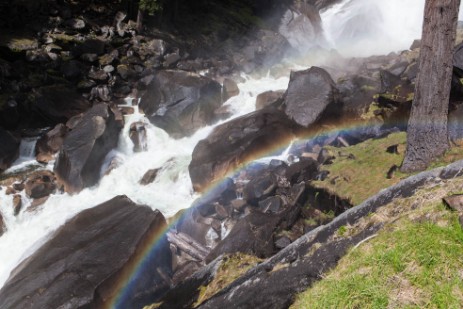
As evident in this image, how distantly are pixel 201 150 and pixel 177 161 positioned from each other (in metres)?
1.74

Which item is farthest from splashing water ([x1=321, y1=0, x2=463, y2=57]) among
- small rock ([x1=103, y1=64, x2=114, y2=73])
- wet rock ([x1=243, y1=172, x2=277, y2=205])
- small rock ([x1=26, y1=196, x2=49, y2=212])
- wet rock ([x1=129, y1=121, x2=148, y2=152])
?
small rock ([x1=26, y1=196, x2=49, y2=212])

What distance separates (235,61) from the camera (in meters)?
28.5

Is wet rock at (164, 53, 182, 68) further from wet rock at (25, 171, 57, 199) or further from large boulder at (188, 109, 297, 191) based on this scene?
wet rock at (25, 171, 57, 199)

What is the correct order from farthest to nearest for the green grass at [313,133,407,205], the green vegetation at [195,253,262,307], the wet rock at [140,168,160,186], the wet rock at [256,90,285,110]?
1. the wet rock at [256,90,285,110]
2. the wet rock at [140,168,160,186]
3. the green grass at [313,133,407,205]
4. the green vegetation at [195,253,262,307]

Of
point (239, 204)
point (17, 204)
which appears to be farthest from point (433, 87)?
point (17, 204)

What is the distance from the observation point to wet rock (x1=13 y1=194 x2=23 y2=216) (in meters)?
15.1

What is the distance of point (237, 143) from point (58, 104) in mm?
11166

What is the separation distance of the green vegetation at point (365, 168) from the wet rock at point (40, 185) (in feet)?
39.2

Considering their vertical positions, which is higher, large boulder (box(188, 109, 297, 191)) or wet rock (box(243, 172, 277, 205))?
large boulder (box(188, 109, 297, 191))

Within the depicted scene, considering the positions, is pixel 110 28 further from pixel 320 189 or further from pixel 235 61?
pixel 320 189

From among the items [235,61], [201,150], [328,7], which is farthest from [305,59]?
[201,150]

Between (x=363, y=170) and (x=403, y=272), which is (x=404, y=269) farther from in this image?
(x=363, y=170)

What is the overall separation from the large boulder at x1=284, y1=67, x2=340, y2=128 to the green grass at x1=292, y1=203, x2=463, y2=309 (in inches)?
515

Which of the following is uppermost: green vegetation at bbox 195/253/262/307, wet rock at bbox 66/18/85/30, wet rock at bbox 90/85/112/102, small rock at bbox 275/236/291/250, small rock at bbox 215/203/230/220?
wet rock at bbox 66/18/85/30
